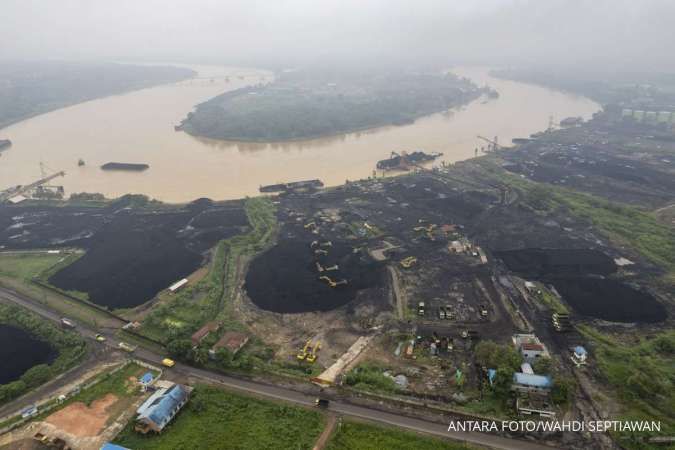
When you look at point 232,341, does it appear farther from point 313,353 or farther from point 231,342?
point 313,353

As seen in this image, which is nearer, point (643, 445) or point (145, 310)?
point (643, 445)

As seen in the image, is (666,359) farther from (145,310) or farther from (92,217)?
(92,217)

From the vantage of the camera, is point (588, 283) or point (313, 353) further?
point (588, 283)

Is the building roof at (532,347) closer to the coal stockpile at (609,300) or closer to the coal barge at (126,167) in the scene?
the coal stockpile at (609,300)

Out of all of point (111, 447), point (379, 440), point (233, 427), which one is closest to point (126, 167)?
point (111, 447)

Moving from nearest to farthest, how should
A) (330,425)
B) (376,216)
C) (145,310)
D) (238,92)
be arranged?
(330,425), (145,310), (376,216), (238,92)

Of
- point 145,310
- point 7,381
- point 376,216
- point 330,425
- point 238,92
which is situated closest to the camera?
point 330,425

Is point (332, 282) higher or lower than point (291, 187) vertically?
lower

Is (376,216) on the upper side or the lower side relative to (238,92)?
lower

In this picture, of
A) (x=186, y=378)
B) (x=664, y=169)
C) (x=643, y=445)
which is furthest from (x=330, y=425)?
(x=664, y=169)
